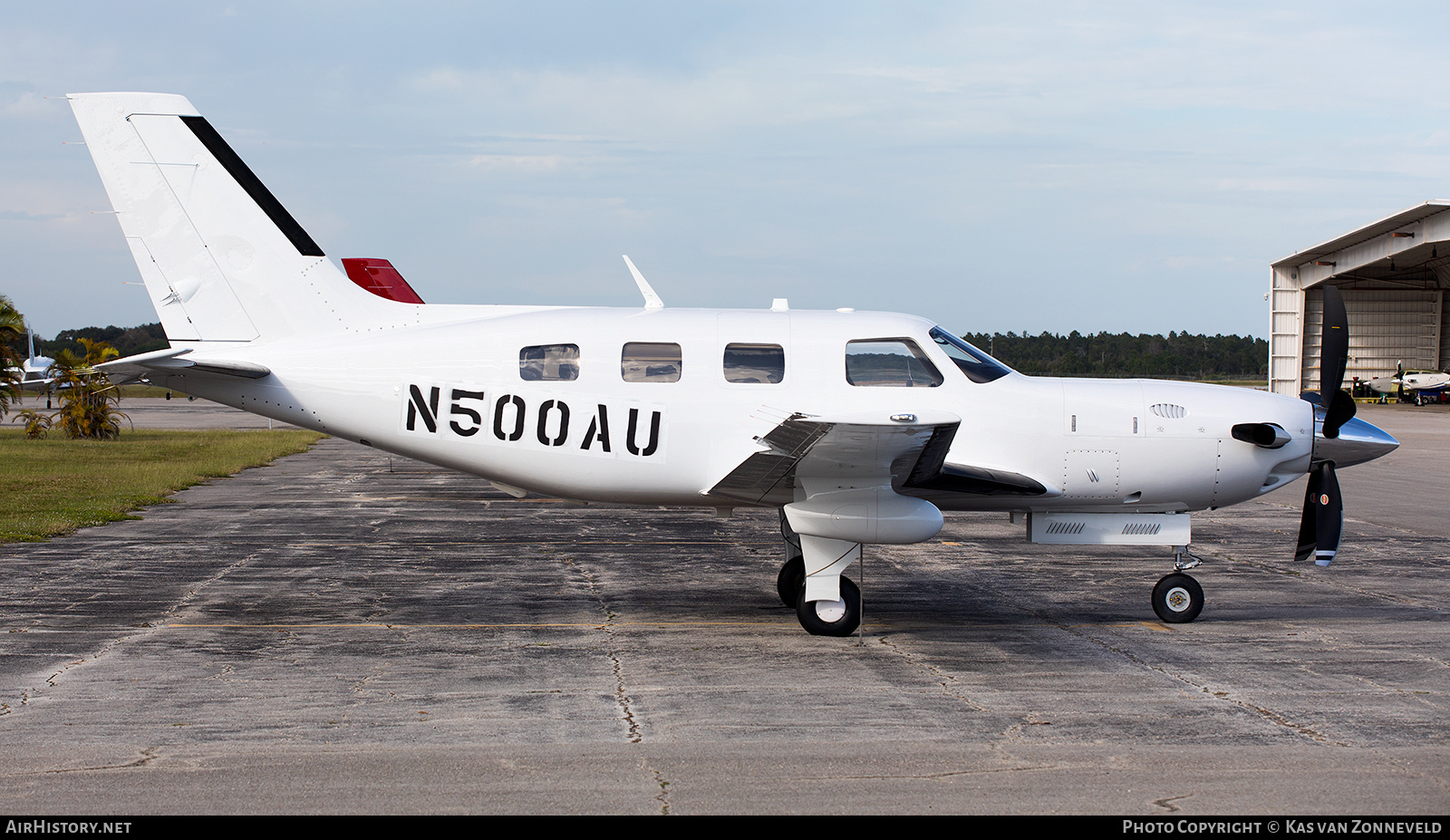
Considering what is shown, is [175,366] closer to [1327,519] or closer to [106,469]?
[1327,519]

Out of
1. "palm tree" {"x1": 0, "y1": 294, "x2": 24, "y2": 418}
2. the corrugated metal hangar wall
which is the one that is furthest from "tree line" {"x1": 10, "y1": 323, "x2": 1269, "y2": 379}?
"palm tree" {"x1": 0, "y1": 294, "x2": 24, "y2": 418}

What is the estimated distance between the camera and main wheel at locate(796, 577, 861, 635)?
9.08m

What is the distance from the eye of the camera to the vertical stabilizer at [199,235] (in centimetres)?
988

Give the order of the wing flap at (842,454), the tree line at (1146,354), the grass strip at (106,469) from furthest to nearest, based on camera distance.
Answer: the tree line at (1146,354), the grass strip at (106,469), the wing flap at (842,454)

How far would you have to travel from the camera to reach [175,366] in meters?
9.38

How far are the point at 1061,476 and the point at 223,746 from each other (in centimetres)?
686

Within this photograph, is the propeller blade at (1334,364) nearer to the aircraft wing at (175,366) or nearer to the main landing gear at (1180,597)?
the main landing gear at (1180,597)

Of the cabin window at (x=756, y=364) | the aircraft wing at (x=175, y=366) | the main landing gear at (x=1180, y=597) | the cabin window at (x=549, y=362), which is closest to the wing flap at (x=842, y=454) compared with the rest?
the cabin window at (x=756, y=364)

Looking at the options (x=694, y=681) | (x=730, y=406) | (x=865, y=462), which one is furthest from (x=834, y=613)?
(x=730, y=406)

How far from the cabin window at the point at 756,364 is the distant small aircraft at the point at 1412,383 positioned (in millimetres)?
60070

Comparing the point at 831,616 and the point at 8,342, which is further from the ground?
the point at 8,342

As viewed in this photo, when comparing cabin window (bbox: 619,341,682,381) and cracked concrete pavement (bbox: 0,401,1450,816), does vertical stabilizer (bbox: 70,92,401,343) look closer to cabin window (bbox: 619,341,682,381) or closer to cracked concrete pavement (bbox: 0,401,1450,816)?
cabin window (bbox: 619,341,682,381)

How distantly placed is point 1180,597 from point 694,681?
485 cm
